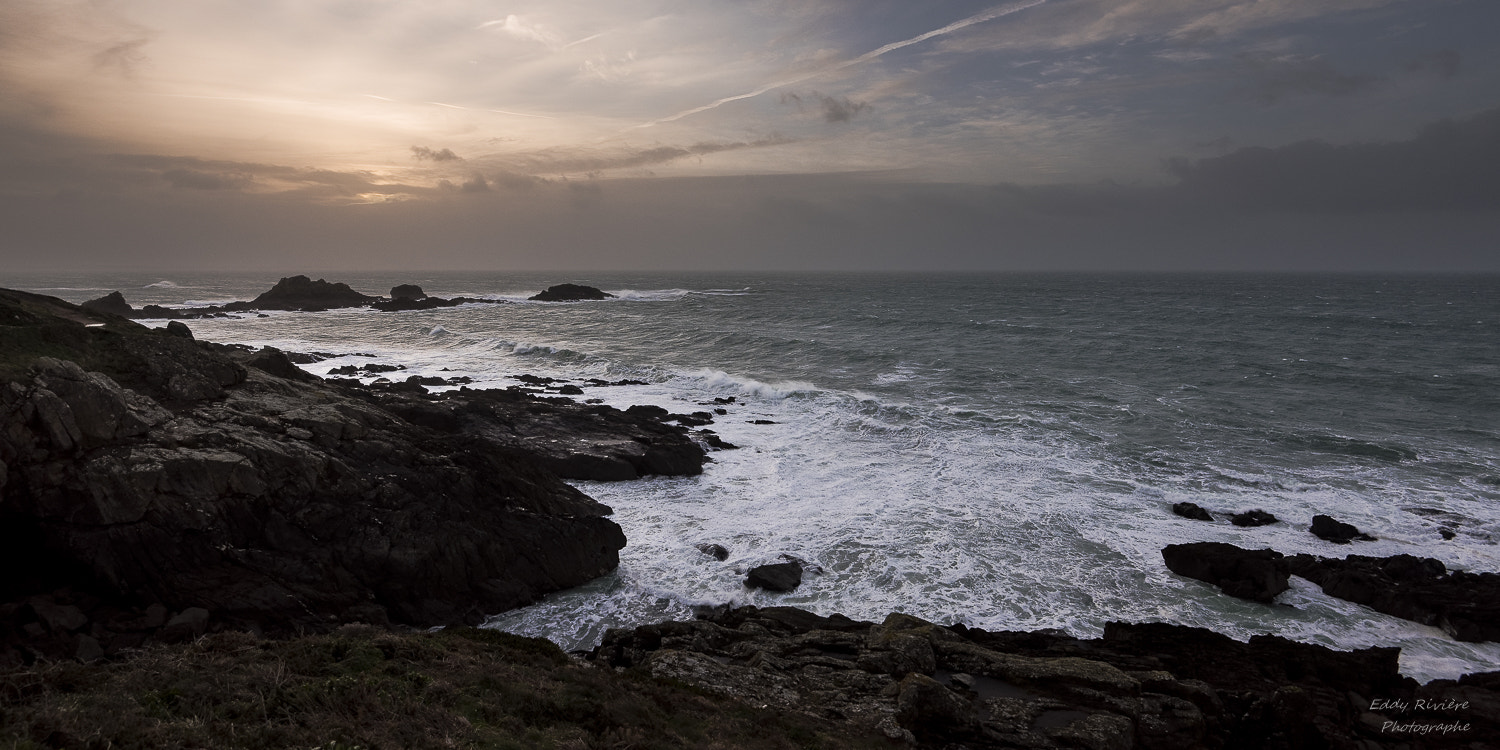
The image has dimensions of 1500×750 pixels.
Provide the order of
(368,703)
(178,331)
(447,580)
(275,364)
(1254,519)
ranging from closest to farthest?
(368,703)
(447,580)
(178,331)
(1254,519)
(275,364)

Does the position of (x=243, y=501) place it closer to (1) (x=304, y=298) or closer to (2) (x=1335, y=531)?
(2) (x=1335, y=531)

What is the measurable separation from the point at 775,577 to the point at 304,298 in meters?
122

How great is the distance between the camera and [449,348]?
68.9 metres

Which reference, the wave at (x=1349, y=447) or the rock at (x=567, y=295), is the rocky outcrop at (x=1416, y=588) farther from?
the rock at (x=567, y=295)

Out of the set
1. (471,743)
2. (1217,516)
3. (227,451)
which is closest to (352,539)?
(227,451)

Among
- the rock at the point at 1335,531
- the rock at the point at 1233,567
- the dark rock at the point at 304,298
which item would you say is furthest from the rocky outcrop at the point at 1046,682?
the dark rock at the point at 304,298

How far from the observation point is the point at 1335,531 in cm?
2383

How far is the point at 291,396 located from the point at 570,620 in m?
11.9

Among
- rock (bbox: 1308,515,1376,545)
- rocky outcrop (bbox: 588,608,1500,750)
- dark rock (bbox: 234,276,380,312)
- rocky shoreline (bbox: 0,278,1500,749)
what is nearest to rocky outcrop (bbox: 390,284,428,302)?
dark rock (bbox: 234,276,380,312)

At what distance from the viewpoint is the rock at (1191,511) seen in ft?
83.7

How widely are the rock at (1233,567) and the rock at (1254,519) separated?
2700 millimetres

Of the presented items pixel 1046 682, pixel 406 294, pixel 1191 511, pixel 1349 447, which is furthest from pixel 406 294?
pixel 1046 682

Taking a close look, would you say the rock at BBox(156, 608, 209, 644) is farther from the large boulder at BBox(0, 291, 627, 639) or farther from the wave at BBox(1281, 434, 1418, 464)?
the wave at BBox(1281, 434, 1418, 464)

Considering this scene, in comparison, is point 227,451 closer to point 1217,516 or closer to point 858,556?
point 858,556
